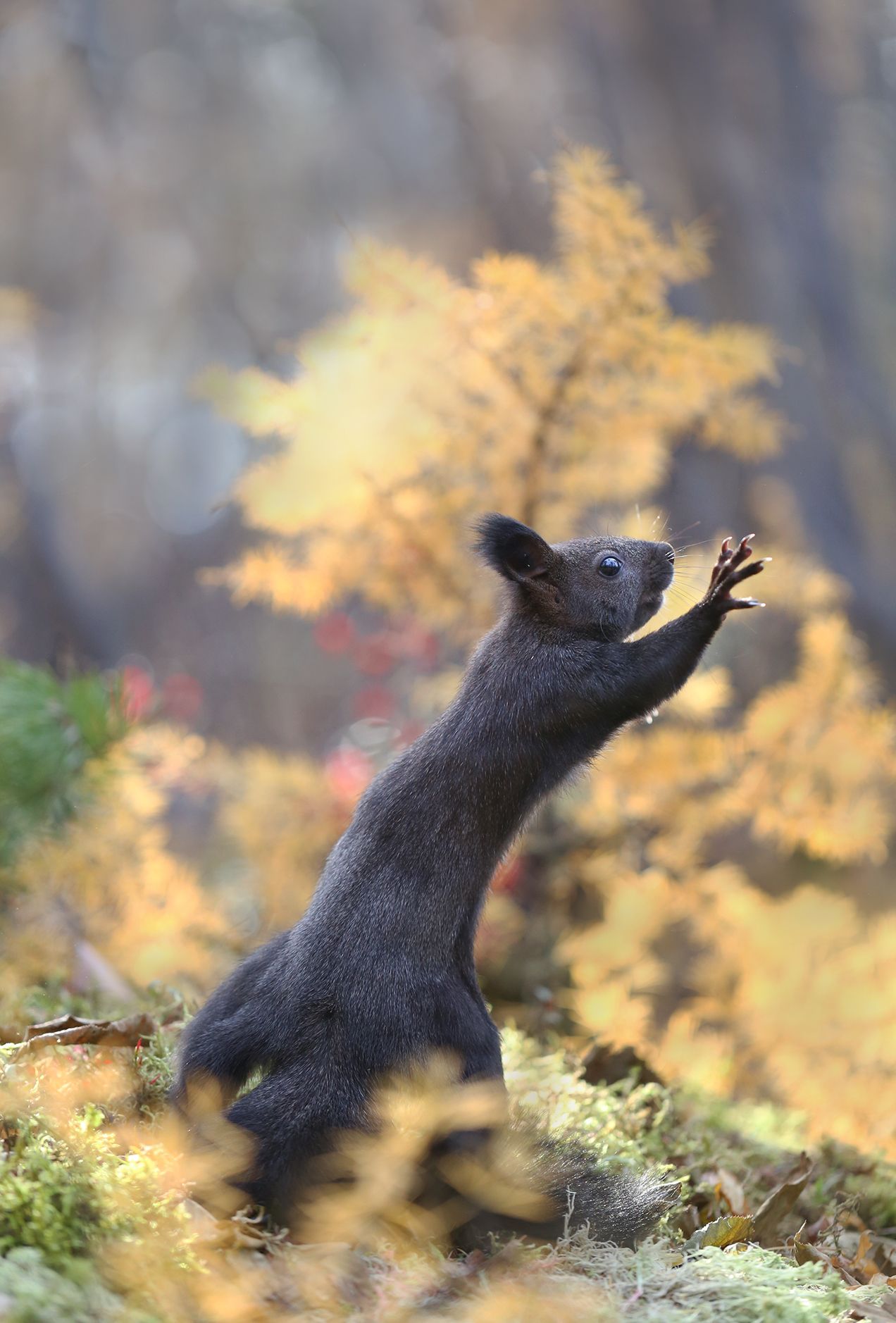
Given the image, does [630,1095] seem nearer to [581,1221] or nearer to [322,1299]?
[581,1221]

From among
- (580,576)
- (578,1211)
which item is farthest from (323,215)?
(578,1211)

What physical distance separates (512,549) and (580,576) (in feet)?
0.44

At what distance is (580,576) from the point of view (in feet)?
5.82

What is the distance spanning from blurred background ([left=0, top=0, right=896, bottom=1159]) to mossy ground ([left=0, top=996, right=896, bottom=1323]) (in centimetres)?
95

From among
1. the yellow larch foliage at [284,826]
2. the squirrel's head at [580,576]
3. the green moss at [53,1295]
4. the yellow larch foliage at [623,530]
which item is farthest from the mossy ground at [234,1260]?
the yellow larch foliage at [284,826]

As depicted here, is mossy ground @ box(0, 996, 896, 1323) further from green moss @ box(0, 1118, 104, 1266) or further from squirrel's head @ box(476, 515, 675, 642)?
squirrel's head @ box(476, 515, 675, 642)

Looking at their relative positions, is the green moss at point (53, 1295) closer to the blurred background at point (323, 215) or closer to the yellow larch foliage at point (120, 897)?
the yellow larch foliage at point (120, 897)

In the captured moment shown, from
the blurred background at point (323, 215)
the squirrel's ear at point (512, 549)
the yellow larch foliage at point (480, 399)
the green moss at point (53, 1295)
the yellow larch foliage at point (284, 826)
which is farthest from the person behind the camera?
the blurred background at point (323, 215)

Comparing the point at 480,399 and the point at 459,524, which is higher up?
the point at 480,399

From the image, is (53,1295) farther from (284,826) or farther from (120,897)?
(284,826)

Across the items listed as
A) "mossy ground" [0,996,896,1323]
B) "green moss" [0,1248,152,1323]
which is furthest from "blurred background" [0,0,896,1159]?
"green moss" [0,1248,152,1323]

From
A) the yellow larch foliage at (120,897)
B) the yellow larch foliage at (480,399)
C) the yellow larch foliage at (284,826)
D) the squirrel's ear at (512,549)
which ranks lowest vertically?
the yellow larch foliage at (120,897)

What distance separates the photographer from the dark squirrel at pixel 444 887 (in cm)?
131

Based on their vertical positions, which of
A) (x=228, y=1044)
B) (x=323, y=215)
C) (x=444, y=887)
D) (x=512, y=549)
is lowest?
(x=228, y=1044)
